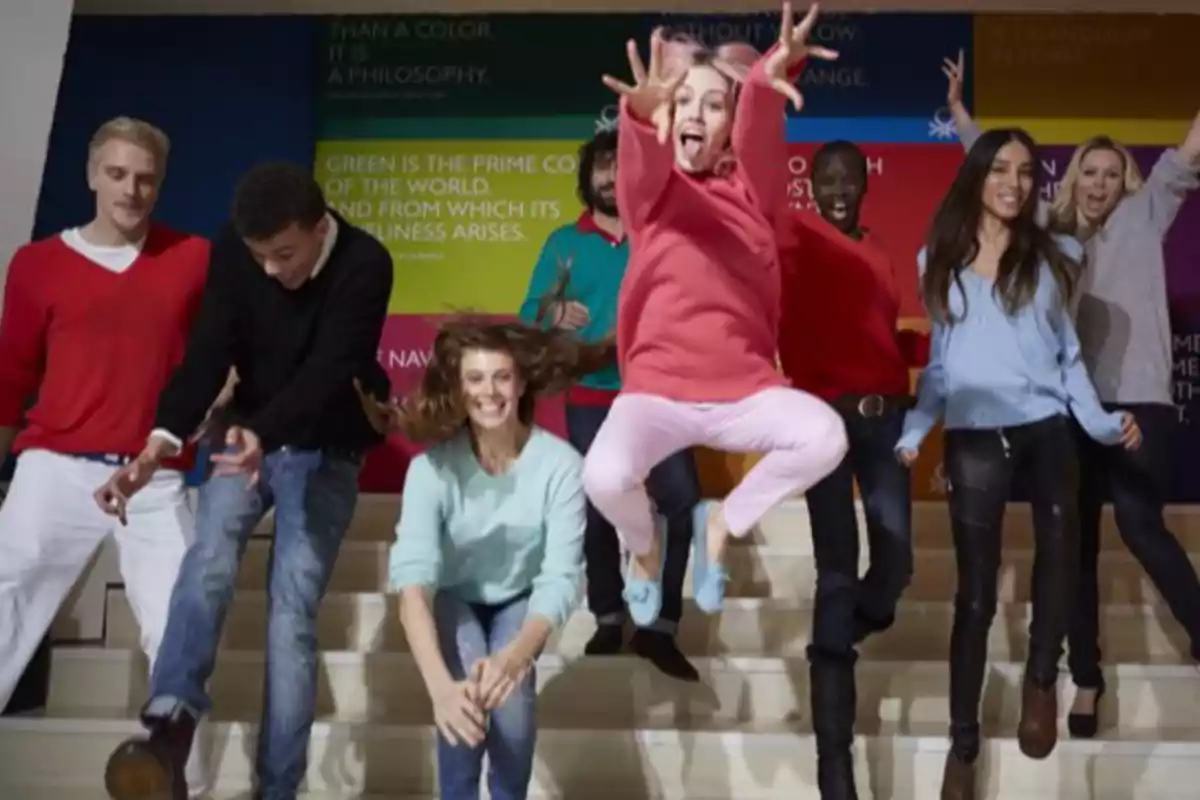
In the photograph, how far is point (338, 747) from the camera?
9.62 ft

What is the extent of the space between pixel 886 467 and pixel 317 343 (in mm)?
1288

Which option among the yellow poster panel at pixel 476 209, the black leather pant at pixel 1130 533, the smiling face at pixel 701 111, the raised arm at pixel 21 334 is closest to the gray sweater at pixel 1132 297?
the black leather pant at pixel 1130 533

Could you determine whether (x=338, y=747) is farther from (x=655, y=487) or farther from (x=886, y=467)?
(x=886, y=467)

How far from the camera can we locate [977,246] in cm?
283

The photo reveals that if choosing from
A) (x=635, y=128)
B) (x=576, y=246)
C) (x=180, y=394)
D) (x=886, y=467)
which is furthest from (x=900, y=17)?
(x=180, y=394)

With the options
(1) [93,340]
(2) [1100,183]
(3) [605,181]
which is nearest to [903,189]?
(2) [1100,183]

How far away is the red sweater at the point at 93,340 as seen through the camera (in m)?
2.86

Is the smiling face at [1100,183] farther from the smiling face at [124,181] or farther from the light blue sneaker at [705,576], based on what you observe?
the smiling face at [124,181]

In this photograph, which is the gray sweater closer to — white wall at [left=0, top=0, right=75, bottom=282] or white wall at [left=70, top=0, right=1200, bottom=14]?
white wall at [left=70, top=0, right=1200, bottom=14]

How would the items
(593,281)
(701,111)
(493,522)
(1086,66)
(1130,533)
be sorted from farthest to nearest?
(1086,66)
(593,281)
(1130,533)
(493,522)
(701,111)

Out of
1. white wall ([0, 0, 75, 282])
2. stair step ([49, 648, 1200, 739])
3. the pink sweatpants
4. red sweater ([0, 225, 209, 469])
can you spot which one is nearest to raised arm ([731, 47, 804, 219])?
the pink sweatpants

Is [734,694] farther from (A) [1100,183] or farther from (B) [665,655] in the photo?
(A) [1100,183]

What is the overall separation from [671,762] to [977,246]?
1.33 metres

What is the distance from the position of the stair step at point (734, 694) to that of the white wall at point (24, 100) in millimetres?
1328
